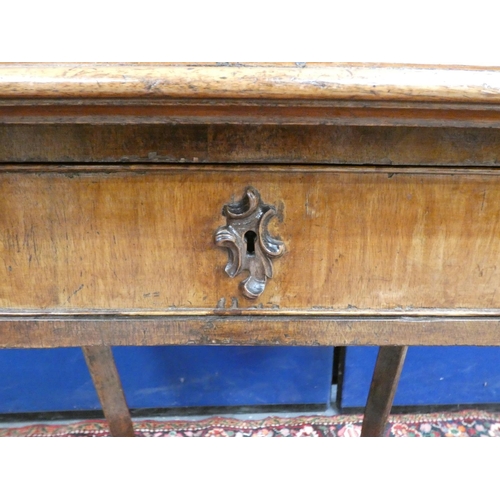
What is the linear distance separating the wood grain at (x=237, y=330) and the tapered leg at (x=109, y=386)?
24 cm

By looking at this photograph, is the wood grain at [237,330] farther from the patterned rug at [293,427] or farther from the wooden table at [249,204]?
the patterned rug at [293,427]

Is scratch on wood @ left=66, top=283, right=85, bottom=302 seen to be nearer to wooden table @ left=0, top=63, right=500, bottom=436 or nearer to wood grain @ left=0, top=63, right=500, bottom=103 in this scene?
wooden table @ left=0, top=63, right=500, bottom=436

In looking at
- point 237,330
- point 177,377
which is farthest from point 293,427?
point 237,330

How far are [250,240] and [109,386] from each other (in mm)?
450

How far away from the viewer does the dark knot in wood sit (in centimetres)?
44

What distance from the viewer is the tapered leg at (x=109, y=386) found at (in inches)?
29.8

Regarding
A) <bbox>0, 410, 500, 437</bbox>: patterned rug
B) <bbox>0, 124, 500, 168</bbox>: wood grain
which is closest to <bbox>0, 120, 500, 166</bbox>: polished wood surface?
<bbox>0, 124, 500, 168</bbox>: wood grain

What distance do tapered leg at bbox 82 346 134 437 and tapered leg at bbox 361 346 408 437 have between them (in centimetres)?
39

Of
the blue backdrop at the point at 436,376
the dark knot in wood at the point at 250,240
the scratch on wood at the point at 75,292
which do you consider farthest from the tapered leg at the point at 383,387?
the scratch on wood at the point at 75,292

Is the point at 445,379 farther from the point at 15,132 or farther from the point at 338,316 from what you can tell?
the point at 15,132

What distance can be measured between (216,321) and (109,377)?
1.23 ft
